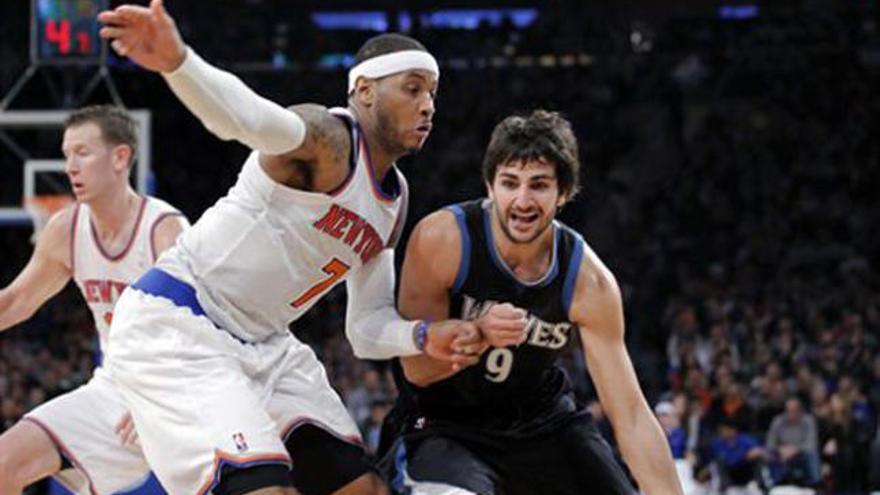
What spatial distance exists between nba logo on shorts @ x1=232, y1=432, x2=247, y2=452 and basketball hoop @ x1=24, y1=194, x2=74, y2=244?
24.8 ft

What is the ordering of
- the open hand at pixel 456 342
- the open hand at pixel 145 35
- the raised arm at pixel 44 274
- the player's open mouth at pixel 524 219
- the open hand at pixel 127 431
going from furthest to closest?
1. the raised arm at pixel 44 274
2. the open hand at pixel 127 431
3. the player's open mouth at pixel 524 219
4. the open hand at pixel 456 342
5. the open hand at pixel 145 35

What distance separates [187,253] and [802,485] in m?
7.30

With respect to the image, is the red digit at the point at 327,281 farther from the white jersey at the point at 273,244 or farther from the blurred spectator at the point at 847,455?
the blurred spectator at the point at 847,455

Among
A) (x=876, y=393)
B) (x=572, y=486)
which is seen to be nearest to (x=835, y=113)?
(x=876, y=393)

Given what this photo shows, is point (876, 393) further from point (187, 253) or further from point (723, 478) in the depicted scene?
point (187, 253)

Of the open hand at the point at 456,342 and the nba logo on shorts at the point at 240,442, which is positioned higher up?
the open hand at the point at 456,342

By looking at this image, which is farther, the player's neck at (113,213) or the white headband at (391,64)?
the player's neck at (113,213)

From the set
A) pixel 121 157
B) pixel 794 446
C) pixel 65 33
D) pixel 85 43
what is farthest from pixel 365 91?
pixel 794 446

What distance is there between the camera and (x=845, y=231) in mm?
16062

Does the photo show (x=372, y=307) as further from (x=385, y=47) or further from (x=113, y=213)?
(x=113, y=213)

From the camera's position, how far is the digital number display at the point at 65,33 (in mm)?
11102

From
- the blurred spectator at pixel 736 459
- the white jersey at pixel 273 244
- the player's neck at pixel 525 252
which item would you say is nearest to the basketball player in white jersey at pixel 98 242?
the white jersey at pixel 273 244

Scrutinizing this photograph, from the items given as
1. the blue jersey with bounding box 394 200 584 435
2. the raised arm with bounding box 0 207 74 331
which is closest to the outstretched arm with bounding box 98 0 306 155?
the blue jersey with bounding box 394 200 584 435

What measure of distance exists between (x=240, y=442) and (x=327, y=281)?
2.03 ft
